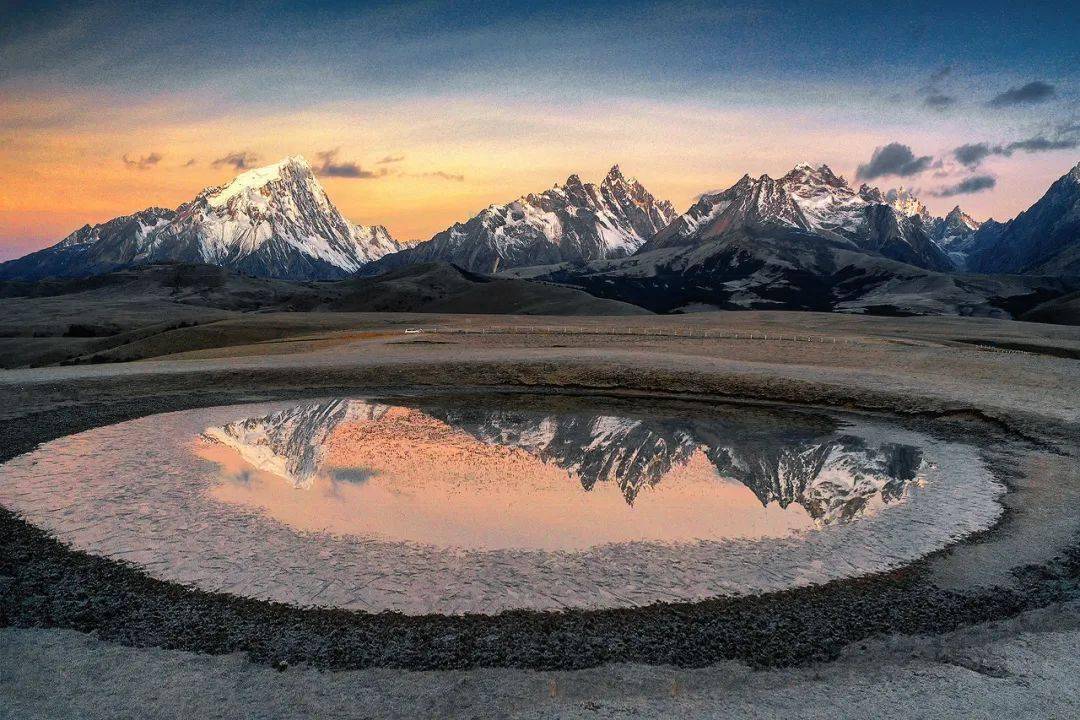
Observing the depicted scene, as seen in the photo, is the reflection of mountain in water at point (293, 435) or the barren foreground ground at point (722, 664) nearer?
the barren foreground ground at point (722, 664)

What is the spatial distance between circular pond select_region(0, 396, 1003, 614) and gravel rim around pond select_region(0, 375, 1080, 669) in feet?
1.90

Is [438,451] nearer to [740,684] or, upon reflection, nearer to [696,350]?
[740,684]

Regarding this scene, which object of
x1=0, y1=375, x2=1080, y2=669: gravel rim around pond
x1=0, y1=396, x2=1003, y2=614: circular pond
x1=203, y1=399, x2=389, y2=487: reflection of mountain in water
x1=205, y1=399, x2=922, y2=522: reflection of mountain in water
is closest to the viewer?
x1=0, y1=375, x2=1080, y2=669: gravel rim around pond

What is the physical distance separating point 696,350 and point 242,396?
3451cm

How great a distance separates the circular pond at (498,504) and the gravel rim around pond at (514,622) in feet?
1.90

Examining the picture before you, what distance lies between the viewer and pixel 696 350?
5919cm

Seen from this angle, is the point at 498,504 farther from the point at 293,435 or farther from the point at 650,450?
the point at 293,435

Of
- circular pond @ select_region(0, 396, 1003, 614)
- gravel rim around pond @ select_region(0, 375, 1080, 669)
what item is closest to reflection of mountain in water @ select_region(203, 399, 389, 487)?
circular pond @ select_region(0, 396, 1003, 614)

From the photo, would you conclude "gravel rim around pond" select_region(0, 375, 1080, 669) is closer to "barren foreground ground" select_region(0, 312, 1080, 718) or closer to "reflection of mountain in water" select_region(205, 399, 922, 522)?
"barren foreground ground" select_region(0, 312, 1080, 718)

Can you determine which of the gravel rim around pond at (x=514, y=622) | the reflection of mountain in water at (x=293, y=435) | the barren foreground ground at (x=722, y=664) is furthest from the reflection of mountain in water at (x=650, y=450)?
the gravel rim around pond at (x=514, y=622)

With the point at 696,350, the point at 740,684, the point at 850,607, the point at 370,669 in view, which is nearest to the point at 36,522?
the point at 370,669

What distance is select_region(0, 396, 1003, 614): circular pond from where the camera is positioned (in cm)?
1491

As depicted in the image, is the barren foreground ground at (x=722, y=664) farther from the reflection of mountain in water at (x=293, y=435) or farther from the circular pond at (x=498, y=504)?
the reflection of mountain in water at (x=293, y=435)

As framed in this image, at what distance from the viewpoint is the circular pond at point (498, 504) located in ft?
48.9
